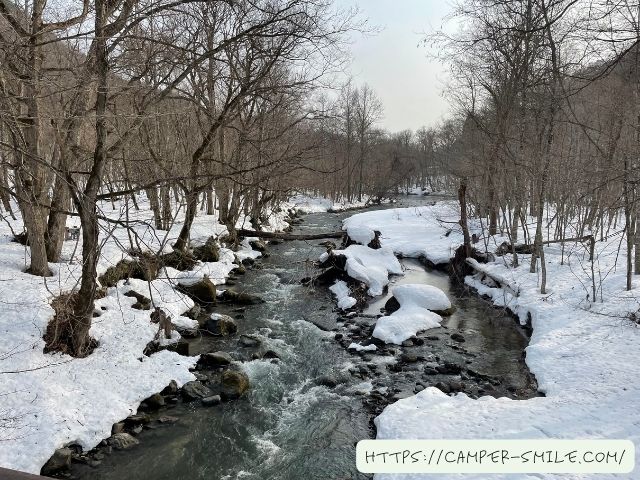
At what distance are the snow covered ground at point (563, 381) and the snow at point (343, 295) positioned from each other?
4470 mm

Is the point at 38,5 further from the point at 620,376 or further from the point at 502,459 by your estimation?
the point at 620,376

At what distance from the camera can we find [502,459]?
5.22 metres

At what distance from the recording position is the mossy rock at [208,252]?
1548cm

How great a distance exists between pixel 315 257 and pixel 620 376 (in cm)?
1252

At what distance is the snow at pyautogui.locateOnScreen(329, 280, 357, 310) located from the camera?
1268 cm

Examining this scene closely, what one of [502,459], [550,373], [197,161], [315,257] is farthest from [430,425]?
[315,257]

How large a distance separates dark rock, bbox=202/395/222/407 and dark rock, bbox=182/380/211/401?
0.17m

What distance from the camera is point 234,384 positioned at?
307 inches

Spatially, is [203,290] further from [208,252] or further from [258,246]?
[258,246]

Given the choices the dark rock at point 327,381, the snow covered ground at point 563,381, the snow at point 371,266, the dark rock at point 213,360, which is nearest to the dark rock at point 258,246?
the snow at point 371,266

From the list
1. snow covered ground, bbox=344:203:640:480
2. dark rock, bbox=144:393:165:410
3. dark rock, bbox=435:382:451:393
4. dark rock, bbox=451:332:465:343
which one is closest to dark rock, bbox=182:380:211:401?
dark rock, bbox=144:393:165:410

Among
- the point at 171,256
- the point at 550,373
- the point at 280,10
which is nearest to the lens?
the point at 280,10

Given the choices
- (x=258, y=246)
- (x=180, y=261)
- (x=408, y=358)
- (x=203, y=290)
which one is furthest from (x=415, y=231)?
(x=408, y=358)

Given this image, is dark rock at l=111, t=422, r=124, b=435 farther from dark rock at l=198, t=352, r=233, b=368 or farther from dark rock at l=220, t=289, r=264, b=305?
dark rock at l=220, t=289, r=264, b=305
